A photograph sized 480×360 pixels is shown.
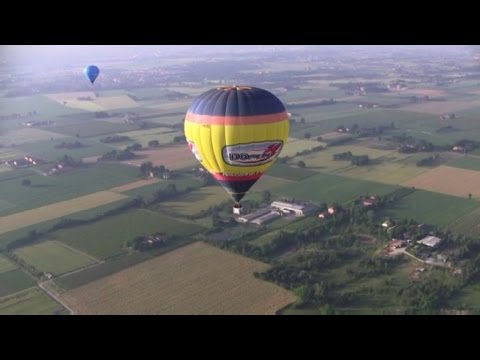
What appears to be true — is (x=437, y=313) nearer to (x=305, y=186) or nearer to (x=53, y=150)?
(x=305, y=186)

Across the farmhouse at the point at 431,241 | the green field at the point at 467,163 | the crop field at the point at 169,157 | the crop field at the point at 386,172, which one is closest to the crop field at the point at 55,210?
the crop field at the point at 169,157

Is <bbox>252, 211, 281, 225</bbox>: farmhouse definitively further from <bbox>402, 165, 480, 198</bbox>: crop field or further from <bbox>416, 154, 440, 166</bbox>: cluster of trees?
<bbox>416, 154, 440, 166</bbox>: cluster of trees

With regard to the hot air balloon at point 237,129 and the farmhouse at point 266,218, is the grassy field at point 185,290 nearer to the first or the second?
the farmhouse at point 266,218

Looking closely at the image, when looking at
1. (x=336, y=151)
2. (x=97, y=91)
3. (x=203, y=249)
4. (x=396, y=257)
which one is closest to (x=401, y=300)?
(x=396, y=257)

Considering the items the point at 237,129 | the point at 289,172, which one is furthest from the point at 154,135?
the point at 237,129

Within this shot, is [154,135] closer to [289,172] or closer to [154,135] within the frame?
[154,135]
